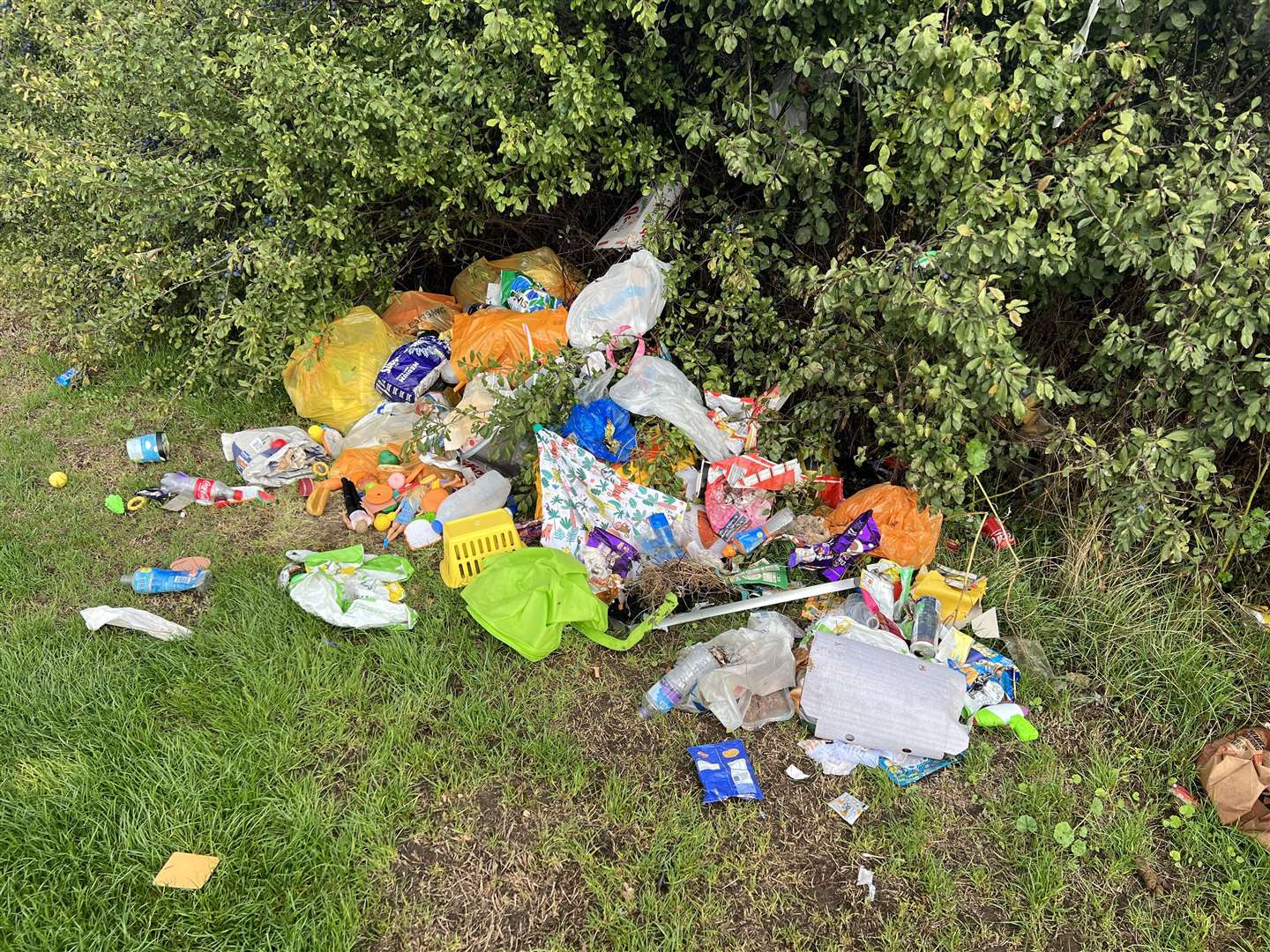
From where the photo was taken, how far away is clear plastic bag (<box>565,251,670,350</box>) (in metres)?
3.44

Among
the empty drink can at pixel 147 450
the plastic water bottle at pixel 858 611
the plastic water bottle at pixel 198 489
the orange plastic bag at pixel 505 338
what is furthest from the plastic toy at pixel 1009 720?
the empty drink can at pixel 147 450

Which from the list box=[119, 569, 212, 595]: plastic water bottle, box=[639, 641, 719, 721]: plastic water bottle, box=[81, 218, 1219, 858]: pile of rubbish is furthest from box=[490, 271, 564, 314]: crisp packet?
box=[639, 641, 719, 721]: plastic water bottle

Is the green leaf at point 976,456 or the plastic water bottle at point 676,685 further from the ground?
the green leaf at point 976,456

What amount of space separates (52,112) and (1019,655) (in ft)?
18.1

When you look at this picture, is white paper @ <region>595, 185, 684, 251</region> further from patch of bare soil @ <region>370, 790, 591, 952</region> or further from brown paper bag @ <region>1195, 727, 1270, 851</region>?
brown paper bag @ <region>1195, 727, 1270, 851</region>

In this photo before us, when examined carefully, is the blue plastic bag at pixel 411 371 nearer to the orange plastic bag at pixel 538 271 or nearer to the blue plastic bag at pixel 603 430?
the orange plastic bag at pixel 538 271

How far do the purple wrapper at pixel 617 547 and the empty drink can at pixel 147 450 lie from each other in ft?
7.14

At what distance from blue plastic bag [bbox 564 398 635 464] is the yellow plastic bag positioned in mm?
1221

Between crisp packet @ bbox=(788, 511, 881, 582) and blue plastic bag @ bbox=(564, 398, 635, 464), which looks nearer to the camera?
crisp packet @ bbox=(788, 511, 881, 582)

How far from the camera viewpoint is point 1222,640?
2807mm

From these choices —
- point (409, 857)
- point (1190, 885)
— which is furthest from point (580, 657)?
point (1190, 885)

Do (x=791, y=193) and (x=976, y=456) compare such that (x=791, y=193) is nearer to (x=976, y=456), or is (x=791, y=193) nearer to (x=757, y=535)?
(x=976, y=456)

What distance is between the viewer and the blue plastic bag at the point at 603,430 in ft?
10.7

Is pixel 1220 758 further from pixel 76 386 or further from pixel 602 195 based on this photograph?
pixel 76 386
